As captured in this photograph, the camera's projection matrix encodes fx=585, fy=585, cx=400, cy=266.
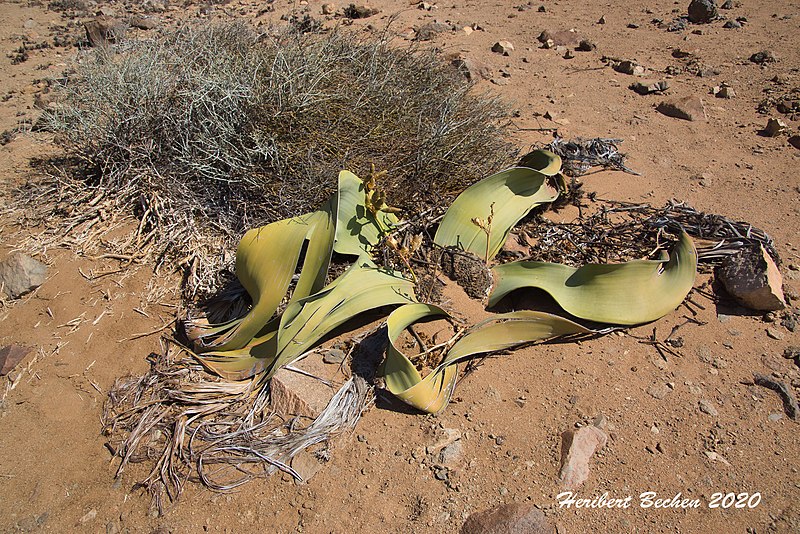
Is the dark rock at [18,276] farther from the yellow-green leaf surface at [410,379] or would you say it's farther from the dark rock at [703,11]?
the dark rock at [703,11]

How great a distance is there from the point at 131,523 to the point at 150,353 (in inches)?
30.3

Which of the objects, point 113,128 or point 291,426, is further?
point 113,128

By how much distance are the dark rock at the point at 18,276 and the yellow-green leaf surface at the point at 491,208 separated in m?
1.98

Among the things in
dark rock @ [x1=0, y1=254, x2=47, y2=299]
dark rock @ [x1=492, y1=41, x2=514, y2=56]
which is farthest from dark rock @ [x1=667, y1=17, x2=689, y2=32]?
dark rock @ [x1=0, y1=254, x2=47, y2=299]

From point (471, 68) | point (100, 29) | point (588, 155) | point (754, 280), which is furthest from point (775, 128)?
point (100, 29)

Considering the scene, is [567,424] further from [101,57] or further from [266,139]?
[101,57]

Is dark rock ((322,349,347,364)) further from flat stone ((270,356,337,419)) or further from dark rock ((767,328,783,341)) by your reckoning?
dark rock ((767,328,783,341))

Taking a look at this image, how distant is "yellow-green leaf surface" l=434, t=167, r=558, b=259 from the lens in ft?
8.71

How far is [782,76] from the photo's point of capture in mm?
4238

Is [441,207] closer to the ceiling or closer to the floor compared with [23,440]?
closer to the ceiling

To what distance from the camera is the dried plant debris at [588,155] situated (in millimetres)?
3371

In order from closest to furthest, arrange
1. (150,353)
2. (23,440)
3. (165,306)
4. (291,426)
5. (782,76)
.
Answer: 1. (291,426)
2. (23,440)
3. (150,353)
4. (165,306)
5. (782,76)

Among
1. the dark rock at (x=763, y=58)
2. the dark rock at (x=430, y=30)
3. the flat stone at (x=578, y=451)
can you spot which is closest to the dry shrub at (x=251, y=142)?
the flat stone at (x=578, y=451)

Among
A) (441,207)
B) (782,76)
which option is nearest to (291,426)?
(441,207)
